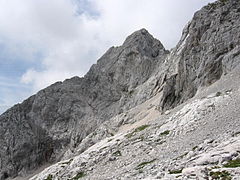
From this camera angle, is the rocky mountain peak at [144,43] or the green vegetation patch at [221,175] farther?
the rocky mountain peak at [144,43]

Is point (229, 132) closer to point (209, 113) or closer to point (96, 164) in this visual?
point (209, 113)

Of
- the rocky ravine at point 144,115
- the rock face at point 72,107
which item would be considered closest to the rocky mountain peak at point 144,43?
the rock face at point 72,107

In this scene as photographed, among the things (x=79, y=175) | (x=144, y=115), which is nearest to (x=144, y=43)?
(x=144, y=115)

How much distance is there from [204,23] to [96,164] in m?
35.2

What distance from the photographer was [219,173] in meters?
17.6

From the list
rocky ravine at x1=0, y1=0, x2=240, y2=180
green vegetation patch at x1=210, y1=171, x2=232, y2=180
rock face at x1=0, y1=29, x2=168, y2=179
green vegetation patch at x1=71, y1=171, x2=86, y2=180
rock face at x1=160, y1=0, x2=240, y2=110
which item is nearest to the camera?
green vegetation patch at x1=210, y1=171, x2=232, y2=180

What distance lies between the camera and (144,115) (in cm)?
7019

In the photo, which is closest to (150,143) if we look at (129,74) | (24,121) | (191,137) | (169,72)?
(191,137)

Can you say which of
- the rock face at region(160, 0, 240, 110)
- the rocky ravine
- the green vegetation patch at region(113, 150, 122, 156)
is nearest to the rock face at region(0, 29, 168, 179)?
the rocky ravine

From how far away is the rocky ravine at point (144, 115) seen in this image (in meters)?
28.1

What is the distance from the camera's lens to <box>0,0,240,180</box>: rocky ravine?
28.1 metres

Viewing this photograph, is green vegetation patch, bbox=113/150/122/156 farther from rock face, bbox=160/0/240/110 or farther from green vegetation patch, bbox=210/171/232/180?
green vegetation patch, bbox=210/171/232/180

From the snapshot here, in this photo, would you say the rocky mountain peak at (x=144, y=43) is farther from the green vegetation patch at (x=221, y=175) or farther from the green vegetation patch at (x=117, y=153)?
the green vegetation patch at (x=221, y=175)

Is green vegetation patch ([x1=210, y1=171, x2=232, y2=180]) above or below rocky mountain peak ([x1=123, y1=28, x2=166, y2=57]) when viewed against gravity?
below
